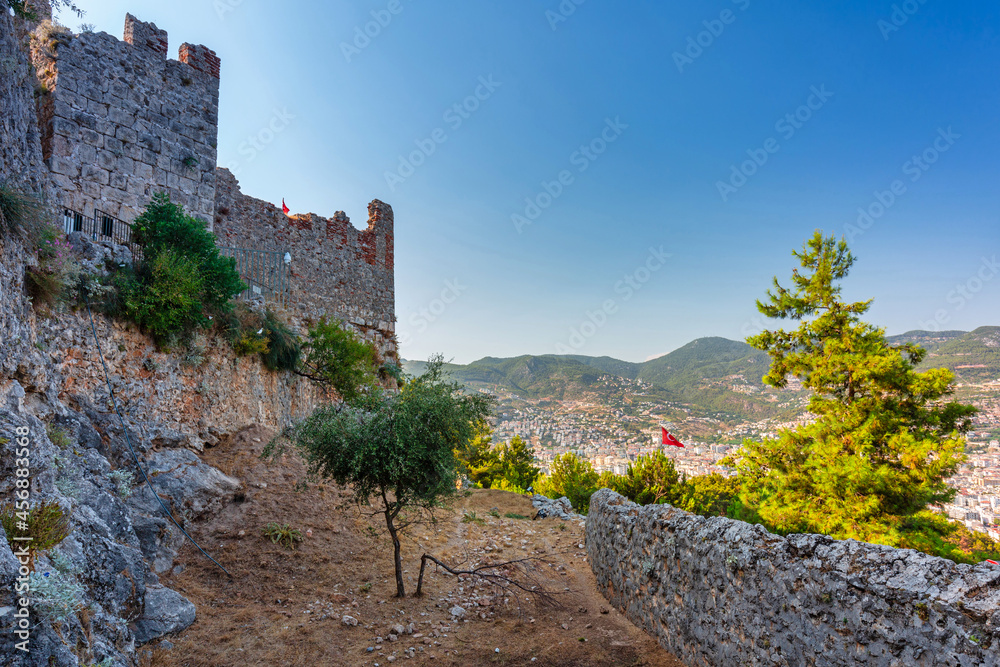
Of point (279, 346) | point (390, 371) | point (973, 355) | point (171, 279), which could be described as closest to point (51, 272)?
point (171, 279)

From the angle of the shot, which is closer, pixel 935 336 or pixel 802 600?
pixel 802 600

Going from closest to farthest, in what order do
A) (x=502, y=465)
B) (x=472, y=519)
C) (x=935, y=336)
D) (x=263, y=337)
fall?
(x=263, y=337)
(x=472, y=519)
(x=502, y=465)
(x=935, y=336)

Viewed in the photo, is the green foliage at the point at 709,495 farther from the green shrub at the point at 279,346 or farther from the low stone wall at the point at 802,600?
the green shrub at the point at 279,346

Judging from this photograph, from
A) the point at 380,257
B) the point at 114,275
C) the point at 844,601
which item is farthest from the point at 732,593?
the point at 380,257

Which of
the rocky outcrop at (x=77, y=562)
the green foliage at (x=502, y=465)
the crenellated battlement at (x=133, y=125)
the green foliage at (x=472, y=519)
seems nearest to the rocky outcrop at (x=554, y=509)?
the green foliage at (x=472, y=519)

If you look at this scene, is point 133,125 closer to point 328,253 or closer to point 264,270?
point 264,270

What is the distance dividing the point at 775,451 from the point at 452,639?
36.2ft

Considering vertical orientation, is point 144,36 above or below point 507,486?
above

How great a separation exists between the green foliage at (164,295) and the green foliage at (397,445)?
127 inches

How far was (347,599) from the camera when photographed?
22.2 feet

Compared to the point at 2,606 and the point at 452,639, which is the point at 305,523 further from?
the point at 2,606

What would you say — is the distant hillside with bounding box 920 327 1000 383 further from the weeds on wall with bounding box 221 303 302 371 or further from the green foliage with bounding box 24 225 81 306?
the green foliage with bounding box 24 225 81 306

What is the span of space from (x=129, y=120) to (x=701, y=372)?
68.6 m

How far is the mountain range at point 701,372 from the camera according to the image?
133 feet
